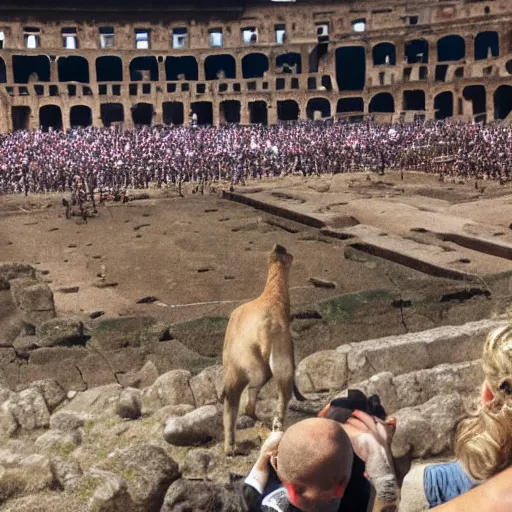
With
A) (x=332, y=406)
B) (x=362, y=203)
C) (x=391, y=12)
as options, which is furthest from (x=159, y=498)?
(x=391, y=12)

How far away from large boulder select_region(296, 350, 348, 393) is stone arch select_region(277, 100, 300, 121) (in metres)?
48.7

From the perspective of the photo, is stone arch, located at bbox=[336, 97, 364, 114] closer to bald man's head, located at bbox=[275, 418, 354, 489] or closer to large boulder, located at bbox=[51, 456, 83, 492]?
large boulder, located at bbox=[51, 456, 83, 492]

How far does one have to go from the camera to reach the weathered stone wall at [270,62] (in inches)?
1902

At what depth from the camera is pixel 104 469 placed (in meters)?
5.07

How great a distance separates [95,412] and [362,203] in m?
15.7

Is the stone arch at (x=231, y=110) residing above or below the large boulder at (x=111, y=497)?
above

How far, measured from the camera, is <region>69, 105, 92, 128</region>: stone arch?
55.6 meters

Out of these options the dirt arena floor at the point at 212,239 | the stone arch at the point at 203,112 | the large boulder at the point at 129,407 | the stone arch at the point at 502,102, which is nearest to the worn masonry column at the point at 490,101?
the stone arch at the point at 502,102

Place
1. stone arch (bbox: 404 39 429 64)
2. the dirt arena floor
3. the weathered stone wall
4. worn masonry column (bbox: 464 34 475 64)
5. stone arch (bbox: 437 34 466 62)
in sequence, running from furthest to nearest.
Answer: stone arch (bbox: 404 39 429 64), stone arch (bbox: 437 34 466 62), the weathered stone wall, worn masonry column (bbox: 464 34 475 64), the dirt arena floor

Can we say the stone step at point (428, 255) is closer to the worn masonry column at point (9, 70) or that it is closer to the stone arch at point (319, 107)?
the stone arch at point (319, 107)

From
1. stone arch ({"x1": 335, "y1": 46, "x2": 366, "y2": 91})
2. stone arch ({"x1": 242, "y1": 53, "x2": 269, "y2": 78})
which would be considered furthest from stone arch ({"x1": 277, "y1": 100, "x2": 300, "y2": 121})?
stone arch ({"x1": 242, "y1": 53, "x2": 269, "y2": 78})

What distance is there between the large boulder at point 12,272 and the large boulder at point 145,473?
8.76m

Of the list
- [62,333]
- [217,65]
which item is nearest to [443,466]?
[62,333]

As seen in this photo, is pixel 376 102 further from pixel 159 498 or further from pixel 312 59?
pixel 159 498
